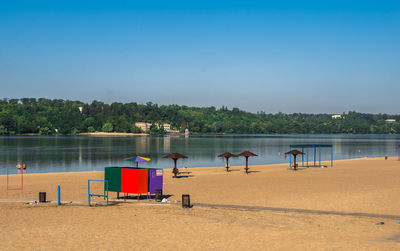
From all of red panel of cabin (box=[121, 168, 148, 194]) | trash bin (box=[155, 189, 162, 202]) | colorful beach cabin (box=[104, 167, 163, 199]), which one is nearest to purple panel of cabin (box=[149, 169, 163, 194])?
colorful beach cabin (box=[104, 167, 163, 199])

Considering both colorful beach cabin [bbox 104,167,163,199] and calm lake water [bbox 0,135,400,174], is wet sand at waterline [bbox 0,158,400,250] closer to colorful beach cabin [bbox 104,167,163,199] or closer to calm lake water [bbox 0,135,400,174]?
colorful beach cabin [bbox 104,167,163,199]

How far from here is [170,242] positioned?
1404 centimetres

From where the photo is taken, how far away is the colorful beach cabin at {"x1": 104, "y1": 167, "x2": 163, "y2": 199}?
22703mm

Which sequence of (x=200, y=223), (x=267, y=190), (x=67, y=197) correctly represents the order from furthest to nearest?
(x=267, y=190) < (x=67, y=197) < (x=200, y=223)

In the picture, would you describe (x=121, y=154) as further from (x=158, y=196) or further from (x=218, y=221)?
(x=218, y=221)

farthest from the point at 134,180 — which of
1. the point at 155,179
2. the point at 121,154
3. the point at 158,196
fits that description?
the point at 121,154

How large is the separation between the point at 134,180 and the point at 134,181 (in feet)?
0.18

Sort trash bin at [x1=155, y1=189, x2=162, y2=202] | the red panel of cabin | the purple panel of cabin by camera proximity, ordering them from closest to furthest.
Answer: trash bin at [x1=155, y1=189, x2=162, y2=202] < the red panel of cabin < the purple panel of cabin

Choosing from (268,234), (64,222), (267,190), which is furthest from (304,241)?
(267,190)

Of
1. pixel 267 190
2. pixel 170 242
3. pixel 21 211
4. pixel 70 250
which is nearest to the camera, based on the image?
pixel 70 250

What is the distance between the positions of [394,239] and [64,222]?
41.6ft

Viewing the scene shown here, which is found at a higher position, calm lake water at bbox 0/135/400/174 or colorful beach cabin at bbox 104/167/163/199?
colorful beach cabin at bbox 104/167/163/199

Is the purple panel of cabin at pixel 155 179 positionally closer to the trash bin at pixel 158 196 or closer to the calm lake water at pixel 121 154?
the trash bin at pixel 158 196

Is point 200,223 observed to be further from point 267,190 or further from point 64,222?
point 267,190
